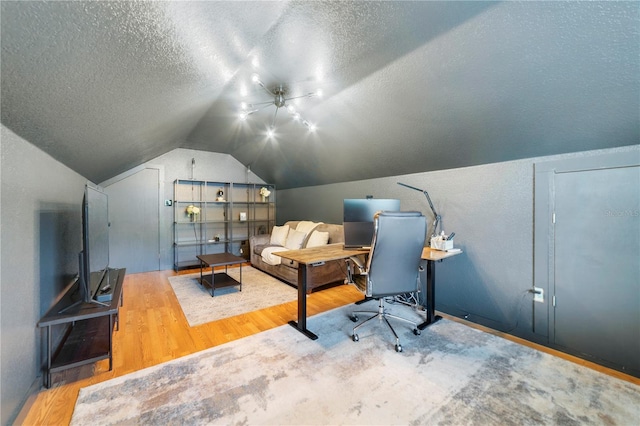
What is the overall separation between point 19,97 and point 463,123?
126 inches

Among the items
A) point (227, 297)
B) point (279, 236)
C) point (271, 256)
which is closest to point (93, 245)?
point (227, 297)

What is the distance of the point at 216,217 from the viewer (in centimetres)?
572

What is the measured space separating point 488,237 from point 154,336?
3682 mm

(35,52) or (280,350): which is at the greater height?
(35,52)

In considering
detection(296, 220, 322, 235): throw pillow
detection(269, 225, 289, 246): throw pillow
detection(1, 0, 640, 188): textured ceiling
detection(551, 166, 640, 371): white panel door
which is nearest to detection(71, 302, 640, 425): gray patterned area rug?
detection(551, 166, 640, 371): white panel door

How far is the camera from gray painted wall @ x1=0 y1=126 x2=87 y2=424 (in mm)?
1286

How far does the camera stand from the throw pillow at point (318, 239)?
4.11m

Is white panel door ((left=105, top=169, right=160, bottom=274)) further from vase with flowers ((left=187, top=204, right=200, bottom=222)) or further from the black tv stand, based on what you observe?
the black tv stand

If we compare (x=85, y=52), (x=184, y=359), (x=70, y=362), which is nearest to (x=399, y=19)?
(x=85, y=52)

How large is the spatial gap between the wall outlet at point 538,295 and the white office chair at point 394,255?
1195 millimetres

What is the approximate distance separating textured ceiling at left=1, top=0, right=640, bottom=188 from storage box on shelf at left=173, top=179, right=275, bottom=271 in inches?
93.6

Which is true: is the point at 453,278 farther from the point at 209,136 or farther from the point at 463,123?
the point at 209,136

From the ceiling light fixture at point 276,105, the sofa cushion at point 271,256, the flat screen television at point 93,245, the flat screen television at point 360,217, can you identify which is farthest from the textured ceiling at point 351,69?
the sofa cushion at point 271,256

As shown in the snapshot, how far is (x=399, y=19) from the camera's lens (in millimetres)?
1636
